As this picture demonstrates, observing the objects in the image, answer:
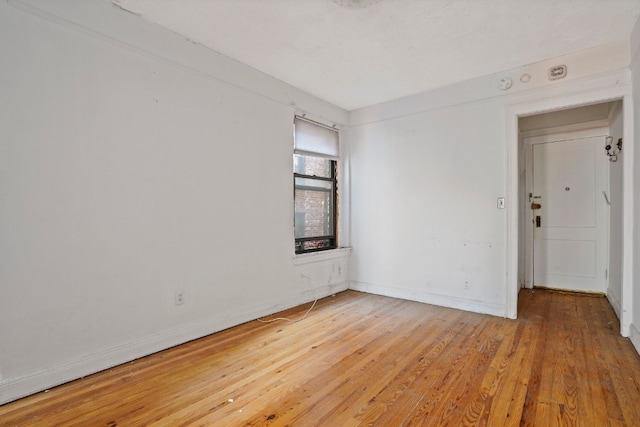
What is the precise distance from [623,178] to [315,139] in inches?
123

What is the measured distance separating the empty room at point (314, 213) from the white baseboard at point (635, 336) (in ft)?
0.10

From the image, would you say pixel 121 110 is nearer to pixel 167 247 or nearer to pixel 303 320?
pixel 167 247

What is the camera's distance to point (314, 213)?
4180 millimetres

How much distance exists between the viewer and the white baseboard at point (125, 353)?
6.17 ft

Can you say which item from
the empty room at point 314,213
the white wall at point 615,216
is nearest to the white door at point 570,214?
the empty room at point 314,213

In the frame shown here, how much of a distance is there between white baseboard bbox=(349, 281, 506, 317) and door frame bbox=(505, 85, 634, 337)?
0.48 ft

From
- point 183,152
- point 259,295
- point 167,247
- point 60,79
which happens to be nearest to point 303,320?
point 259,295

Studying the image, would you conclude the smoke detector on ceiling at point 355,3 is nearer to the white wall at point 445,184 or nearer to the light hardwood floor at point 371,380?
the white wall at point 445,184

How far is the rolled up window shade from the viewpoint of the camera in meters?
3.83

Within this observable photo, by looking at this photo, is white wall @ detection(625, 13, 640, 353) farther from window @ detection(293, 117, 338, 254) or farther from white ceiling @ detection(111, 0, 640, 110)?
window @ detection(293, 117, 338, 254)

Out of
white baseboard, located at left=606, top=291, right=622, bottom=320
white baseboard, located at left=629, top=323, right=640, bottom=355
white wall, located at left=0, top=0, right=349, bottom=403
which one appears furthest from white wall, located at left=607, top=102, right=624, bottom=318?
white wall, located at left=0, top=0, right=349, bottom=403

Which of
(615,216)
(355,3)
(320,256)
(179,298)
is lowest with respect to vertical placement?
(179,298)

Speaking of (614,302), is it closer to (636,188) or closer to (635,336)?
(635,336)

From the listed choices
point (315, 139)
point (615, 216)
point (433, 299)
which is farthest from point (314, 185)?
point (615, 216)
